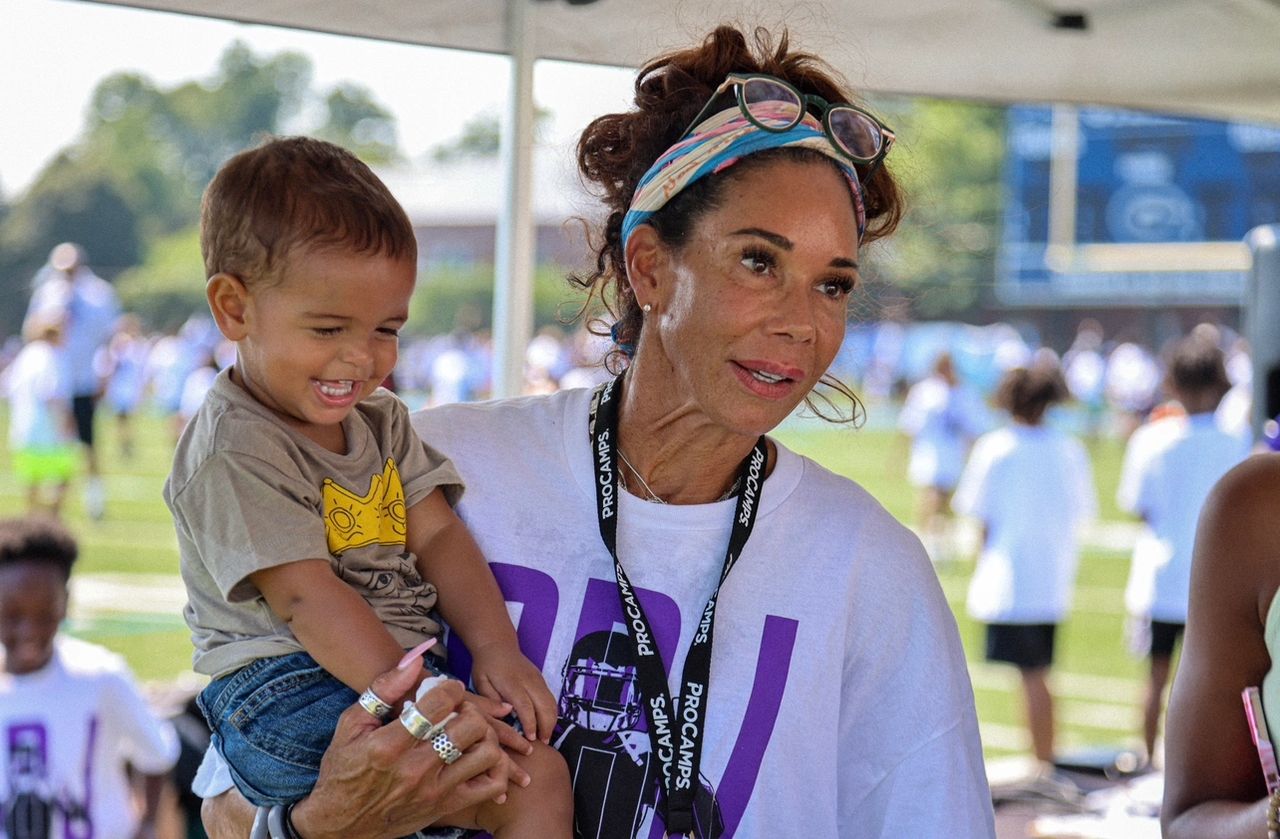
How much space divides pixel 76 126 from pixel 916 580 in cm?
2681

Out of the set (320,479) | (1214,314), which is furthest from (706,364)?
(1214,314)

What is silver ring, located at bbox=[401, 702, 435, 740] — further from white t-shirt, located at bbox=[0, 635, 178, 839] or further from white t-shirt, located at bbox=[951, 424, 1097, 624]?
white t-shirt, located at bbox=[951, 424, 1097, 624]

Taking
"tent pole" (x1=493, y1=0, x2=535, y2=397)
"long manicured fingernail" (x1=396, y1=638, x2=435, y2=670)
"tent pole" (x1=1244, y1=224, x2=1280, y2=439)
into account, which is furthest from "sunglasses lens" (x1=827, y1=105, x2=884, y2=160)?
"tent pole" (x1=1244, y1=224, x2=1280, y2=439)

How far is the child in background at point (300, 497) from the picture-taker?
1728 millimetres

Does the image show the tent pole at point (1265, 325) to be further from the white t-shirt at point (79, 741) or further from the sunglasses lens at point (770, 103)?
the white t-shirt at point (79, 741)

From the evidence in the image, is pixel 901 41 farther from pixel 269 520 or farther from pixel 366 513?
pixel 269 520

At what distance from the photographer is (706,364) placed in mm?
2016

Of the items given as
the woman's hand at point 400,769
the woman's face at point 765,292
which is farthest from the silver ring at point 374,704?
the woman's face at point 765,292

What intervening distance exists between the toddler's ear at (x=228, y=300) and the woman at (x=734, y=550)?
18.8 inches

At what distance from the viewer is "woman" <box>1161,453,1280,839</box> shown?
6.22ft

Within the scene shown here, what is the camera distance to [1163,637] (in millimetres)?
7738

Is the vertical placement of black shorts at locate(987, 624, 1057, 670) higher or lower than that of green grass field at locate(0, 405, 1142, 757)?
higher

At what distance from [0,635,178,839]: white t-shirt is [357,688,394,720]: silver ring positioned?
3402mm

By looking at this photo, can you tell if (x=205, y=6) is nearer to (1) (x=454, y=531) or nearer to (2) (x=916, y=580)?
(1) (x=454, y=531)
